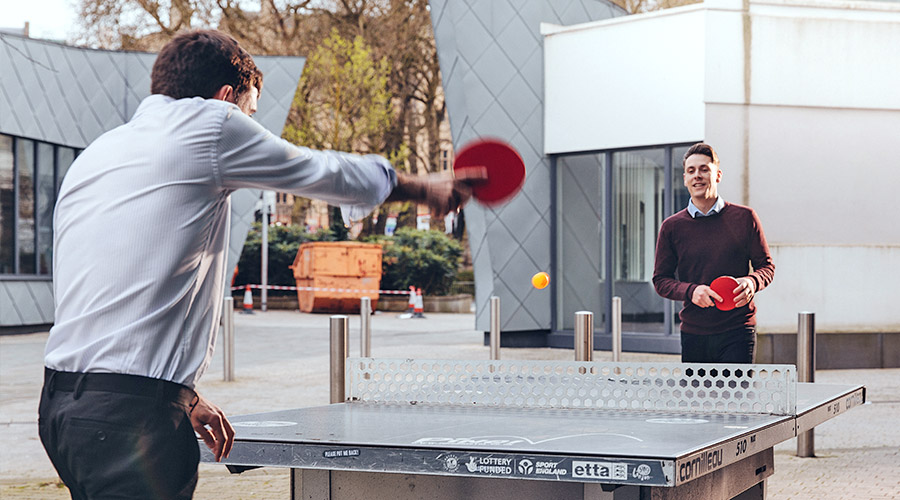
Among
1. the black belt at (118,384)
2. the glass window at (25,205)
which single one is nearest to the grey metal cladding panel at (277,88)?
the glass window at (25,205)

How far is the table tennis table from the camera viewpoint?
Result: 291 centimetres

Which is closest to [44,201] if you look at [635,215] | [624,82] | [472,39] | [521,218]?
[472,39]

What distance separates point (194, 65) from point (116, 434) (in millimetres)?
836

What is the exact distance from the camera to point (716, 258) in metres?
5.95

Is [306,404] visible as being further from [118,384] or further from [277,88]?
[277,88]

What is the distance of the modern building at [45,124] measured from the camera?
2091 centimetres

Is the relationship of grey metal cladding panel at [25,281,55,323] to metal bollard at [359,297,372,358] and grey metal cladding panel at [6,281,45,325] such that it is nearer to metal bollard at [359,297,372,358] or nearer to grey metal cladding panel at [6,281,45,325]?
grey metal cladding panel at [6,281,45,325]

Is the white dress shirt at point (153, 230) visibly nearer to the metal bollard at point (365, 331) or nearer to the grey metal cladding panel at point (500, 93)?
the metal bollard at point (365, 331)

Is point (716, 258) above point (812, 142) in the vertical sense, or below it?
below

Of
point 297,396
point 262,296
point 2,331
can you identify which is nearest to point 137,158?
point 297,396

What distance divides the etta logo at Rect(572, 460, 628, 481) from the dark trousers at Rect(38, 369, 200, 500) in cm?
99

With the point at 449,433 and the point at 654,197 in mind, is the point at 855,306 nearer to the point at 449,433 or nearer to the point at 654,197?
the point at 654,197

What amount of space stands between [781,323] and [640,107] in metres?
3.69

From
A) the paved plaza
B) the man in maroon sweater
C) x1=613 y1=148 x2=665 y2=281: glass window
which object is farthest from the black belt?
x1=613 y1=148 x2=665 y2=281: glass window
